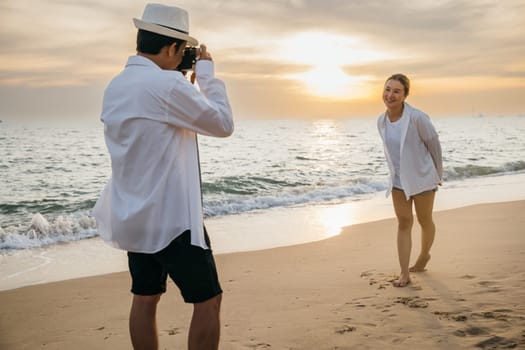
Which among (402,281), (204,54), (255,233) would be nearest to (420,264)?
(402,281)

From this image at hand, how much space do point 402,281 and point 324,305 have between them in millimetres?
994

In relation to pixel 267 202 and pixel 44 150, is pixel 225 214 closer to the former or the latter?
pixel 267 202

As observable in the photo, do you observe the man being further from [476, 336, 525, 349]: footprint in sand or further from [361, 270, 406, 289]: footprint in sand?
[361, 270, 406, 289]: footprint in sand

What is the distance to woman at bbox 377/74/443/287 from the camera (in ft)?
17.9

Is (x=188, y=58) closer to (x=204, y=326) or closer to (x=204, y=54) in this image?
(x=204, y=54)

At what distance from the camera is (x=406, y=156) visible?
18.0 ft

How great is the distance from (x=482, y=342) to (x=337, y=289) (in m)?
1.88

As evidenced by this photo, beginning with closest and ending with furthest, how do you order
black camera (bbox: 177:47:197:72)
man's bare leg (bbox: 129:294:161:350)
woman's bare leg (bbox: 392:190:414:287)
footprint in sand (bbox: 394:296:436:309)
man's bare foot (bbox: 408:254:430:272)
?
black camera (bbox: 177:47:197:72)
man's bare leg (bbox: 129:294:161:350)
footprint in sand (bbox: 394:296:436:309)
woman's bare leg (bbox: 392:190:414:287)
man's bare foot (bbox: 408:254:430:272)

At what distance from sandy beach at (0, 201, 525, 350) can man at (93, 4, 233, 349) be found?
5.19 ft

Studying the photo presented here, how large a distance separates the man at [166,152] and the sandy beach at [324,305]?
1582 mm

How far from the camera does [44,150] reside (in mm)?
35719

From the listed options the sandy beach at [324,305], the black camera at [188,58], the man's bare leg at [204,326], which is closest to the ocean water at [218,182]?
the sandy beach at [324,305]

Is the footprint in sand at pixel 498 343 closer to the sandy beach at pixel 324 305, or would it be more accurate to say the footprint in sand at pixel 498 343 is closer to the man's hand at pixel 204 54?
the sandy beach at pixel 324 305

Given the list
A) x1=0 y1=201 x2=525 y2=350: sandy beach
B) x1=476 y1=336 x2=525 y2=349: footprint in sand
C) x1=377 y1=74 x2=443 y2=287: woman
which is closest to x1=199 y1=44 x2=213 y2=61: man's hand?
x1=0 y1=201 x2=525 y2=350: sandy beach
